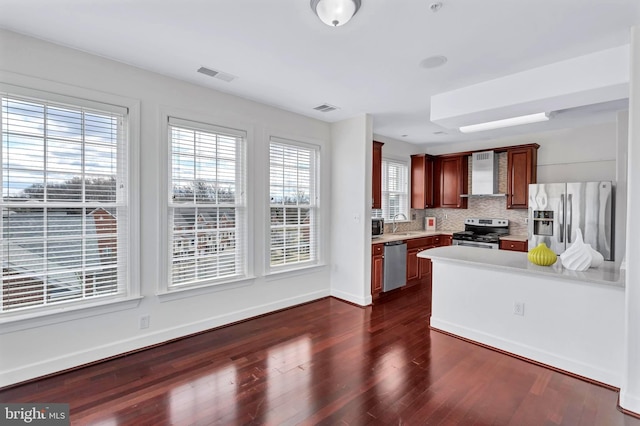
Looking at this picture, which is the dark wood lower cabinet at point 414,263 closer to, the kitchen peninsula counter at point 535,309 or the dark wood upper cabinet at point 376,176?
the dark wood upper cabinet at point 376,176

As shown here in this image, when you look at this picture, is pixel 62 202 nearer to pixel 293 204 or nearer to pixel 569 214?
pixel 293 204

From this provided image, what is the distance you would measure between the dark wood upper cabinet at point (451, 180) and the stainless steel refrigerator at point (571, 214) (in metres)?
1.35

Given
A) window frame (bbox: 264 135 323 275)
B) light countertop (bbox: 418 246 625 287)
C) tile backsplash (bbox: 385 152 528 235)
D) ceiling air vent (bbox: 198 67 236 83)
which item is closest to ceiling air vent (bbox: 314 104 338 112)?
window frame (bbox: 264 135 323 275)

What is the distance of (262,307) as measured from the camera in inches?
157

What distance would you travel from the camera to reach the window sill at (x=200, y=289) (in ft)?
10.5

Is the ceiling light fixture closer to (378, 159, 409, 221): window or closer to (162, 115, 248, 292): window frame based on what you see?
(378, 159, 409, 221): window

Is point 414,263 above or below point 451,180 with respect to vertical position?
below

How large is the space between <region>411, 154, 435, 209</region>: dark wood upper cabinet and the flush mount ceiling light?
4766mm

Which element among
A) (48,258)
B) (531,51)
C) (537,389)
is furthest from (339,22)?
(537,389)

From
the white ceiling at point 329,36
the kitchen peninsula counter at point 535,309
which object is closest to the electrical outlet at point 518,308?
the kitchen peninsula counter at point 535,309

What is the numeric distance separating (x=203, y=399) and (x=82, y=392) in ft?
3.06

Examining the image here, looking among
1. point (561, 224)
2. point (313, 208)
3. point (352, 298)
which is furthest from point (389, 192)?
point (561, 224)

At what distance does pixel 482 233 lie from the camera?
5.92 metres

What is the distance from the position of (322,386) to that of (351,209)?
8.38 feet
